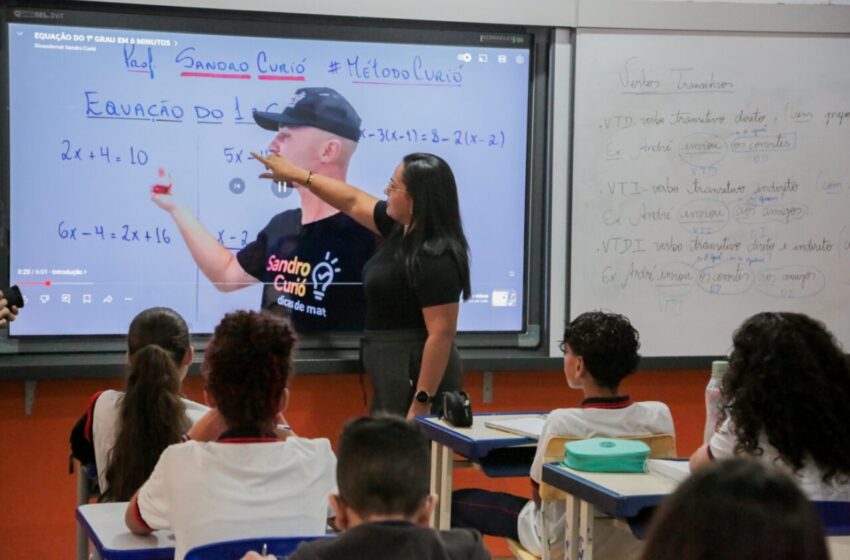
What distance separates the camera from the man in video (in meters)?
4.46

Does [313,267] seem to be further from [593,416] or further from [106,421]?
[593,416]

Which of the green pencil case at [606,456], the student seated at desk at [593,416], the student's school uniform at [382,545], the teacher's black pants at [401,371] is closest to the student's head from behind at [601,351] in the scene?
the student seated at desk at [593,416]

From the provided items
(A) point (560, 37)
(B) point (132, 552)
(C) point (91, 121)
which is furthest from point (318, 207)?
(B) point (132, 552)

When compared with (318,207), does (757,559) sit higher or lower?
lower

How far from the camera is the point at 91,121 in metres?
4.25

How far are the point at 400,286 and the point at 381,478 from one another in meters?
2.40

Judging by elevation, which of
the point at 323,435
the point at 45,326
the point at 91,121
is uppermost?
the point at 91,121

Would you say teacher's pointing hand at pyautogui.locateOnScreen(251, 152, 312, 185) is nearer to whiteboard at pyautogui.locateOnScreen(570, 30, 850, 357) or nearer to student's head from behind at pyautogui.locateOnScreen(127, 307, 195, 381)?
whiteboard at pyautogui.locateOnScreen(570, 30, 850, 357)

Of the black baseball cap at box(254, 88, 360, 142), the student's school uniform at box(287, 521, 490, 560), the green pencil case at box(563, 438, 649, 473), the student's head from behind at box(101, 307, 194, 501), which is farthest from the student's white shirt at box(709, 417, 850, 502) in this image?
the black baseball cap at box(254, 88, 360, 142)

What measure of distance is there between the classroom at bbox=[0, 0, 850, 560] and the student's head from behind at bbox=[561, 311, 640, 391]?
828mm

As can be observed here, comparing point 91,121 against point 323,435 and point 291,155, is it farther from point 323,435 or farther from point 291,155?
point 323,435

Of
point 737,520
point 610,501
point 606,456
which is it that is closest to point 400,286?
point 606,456

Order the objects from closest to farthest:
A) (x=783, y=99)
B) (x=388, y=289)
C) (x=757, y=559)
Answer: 1. (x=757, y=559)
2. (x=388, y=289)
3. (x=783, y=99)

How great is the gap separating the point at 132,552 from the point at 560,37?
3.04m
